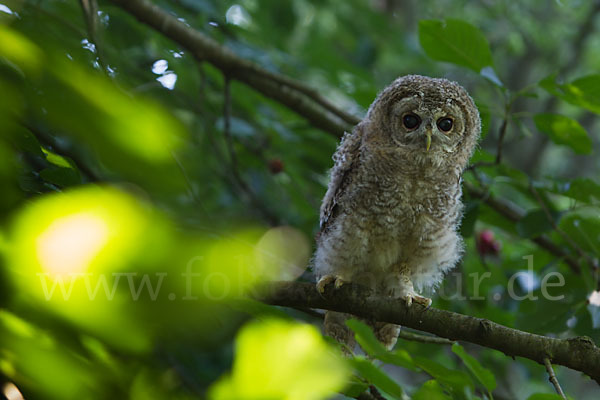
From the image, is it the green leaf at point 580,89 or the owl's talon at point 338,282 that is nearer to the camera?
the owl's talon at point 338,282

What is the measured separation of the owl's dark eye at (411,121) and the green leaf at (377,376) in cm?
163

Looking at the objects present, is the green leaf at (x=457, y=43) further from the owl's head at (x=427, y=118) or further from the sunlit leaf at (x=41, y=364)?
the sunlit leaf at (x=41, y=364)

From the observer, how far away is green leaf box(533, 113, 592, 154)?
8.36 ft

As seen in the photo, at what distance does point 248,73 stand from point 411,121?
97 centimetres

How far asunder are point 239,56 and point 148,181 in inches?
108

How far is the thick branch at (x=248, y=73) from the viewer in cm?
281

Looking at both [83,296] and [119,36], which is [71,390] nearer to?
[83,296]

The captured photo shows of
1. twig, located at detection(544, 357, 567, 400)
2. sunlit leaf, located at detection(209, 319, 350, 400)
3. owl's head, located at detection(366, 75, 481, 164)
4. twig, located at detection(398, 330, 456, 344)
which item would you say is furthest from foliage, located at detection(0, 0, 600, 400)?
twig, located at detection(398, 330, 456, 344)

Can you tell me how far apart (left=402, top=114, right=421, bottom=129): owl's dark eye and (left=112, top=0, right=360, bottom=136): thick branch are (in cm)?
55

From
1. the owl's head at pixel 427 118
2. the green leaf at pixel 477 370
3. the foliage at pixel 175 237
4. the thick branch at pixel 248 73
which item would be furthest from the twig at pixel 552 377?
the thick branch at pixel 248 73

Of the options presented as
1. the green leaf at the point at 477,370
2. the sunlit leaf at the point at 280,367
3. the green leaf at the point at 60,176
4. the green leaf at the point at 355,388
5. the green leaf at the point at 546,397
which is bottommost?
the sunlit leaf at the point at 280,367

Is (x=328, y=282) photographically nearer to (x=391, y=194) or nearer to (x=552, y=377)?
(x=391, y=194)

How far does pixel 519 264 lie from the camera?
3.02 metres

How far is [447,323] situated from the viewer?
1751 mm
